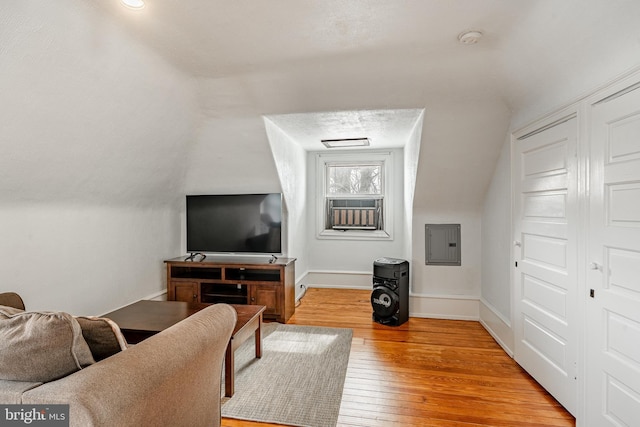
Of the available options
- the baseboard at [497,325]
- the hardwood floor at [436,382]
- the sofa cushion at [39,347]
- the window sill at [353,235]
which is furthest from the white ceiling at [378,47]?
the window sill at [353,235]

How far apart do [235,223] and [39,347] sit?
296 cm

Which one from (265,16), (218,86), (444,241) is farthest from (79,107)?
(444,241)

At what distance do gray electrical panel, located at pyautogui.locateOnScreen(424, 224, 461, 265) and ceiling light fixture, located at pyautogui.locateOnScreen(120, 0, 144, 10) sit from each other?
344 cm

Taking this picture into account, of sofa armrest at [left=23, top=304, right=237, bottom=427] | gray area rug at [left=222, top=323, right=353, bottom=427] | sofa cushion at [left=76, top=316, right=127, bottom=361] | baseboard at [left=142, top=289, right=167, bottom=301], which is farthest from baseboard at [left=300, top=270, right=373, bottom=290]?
sofa cushion at [left=76, top=316, right=127, bottom=361]

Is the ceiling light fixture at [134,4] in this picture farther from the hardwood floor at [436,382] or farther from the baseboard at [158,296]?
the baseboard at [158,296]

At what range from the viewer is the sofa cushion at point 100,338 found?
116 cm

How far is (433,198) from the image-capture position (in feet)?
12.3

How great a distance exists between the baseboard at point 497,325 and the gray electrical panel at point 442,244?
0.60 m

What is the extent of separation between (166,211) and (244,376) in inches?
92.4

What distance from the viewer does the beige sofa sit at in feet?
2.95

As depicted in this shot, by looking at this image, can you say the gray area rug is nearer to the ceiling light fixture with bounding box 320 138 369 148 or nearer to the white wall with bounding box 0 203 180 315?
the white wall with bounding box 0 203 180 315

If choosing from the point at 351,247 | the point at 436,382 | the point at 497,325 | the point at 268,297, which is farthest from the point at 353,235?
the point at 436,382

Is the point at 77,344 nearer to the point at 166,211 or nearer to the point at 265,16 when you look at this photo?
the point at 265,16

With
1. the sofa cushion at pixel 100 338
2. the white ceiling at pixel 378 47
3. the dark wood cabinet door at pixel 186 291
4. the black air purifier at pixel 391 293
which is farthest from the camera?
the dark wood cabinet door at pixel 186 291
